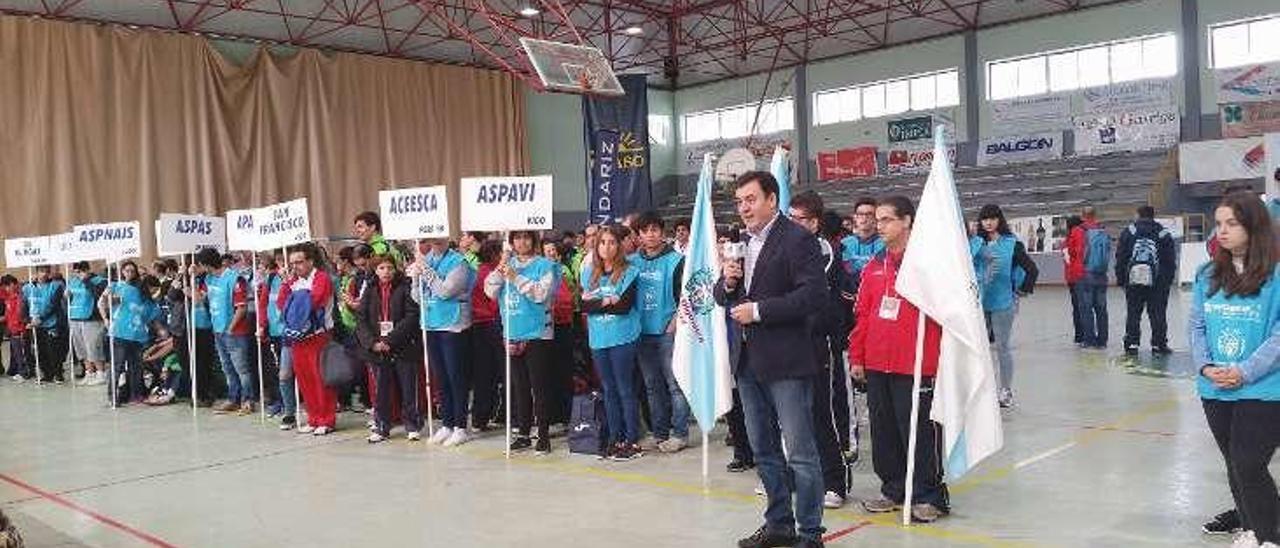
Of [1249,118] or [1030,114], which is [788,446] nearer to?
[1249,118]

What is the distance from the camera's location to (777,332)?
3758mm

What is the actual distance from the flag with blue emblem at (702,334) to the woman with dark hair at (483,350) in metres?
2.34

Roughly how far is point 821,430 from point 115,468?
482cm

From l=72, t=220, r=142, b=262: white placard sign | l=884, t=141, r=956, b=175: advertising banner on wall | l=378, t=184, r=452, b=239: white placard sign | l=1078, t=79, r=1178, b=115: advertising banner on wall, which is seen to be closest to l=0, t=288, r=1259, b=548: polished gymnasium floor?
l=378, t=184, r=452, b=239: white placard sign

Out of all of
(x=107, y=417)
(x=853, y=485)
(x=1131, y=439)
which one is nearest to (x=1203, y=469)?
(x=1131, y=439)

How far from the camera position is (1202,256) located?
14242 millimetres

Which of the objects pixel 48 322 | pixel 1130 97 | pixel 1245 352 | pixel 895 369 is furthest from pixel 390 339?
pixel 1130 97

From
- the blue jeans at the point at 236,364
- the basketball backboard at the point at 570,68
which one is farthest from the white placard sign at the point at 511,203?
the basketball backboard at the point at 570,68

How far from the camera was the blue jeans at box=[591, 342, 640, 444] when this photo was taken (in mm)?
6082

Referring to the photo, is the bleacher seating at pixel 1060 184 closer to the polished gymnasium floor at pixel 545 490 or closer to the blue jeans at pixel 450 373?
the polished gymnasium floor at pixel 545 490

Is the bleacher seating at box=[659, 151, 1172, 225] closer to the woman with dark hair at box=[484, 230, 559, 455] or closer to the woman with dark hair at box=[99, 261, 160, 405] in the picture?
the woman with dark hair at box=[99, 261, 160, 405]

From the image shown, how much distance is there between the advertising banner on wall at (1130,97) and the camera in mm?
20812

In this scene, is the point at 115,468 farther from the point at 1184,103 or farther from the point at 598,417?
the point at 1184,103

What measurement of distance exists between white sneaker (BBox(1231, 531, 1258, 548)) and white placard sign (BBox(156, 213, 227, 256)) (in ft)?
28.2
